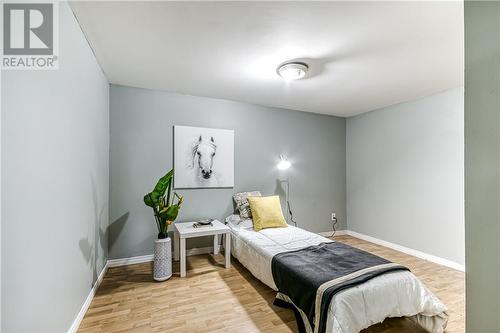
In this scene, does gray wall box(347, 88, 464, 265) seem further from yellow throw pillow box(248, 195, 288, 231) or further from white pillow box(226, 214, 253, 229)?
white pillow box(226, 214, 253, 229)

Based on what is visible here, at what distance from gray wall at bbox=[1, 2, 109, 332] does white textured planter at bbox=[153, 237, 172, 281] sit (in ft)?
2.07

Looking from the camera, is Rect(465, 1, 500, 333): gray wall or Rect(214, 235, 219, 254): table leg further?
Rect(214, 235, 219, 254): table leg

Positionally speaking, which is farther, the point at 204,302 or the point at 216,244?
the point at 216,244

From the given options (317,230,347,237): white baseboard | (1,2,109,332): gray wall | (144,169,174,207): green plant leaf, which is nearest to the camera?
(1,2,109,332): gray wall

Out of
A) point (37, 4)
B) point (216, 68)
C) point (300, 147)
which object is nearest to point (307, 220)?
point (300, 147)

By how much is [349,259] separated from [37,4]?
295 centimetres

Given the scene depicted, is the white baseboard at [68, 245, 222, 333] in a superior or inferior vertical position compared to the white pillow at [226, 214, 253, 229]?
inferior

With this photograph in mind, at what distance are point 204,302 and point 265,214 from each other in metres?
1.43

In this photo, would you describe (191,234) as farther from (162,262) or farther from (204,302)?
(204,302)

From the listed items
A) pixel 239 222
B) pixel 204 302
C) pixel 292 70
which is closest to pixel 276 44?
pixel 292 70

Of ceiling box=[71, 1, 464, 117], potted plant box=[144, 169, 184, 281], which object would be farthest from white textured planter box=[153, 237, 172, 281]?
ceiling box=[71, 1, 464, 117]

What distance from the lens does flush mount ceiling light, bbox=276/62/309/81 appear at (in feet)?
8.16

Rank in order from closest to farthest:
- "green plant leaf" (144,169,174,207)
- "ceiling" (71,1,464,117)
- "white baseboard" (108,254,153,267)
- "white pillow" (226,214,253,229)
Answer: "ceiling" (71,1,464,117)
"green plant leaf" (144,169,174,207)
"white baseboard" (108,254,153,267)
"white pillow" (226,214,253,229)

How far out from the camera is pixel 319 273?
73.1 inches
